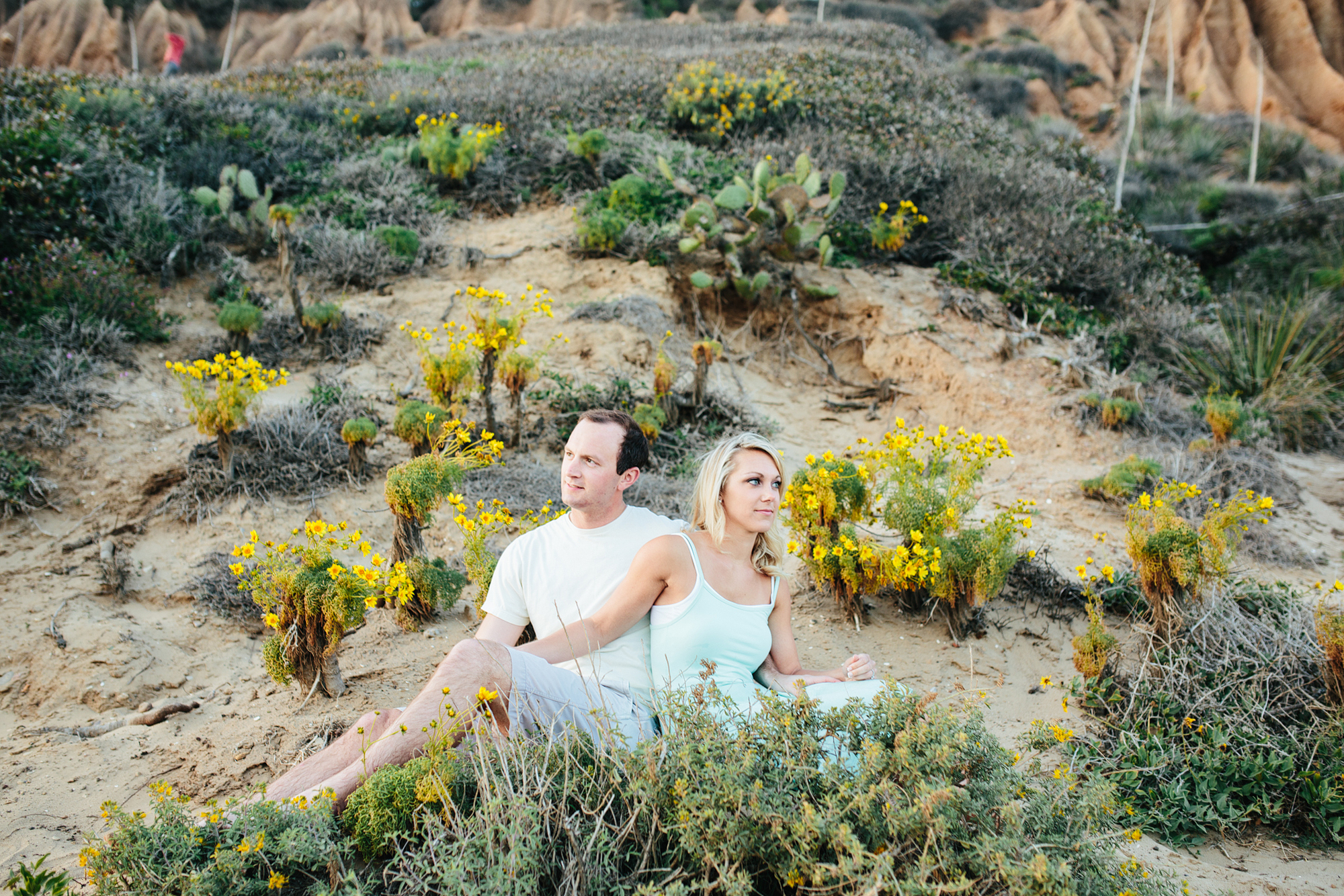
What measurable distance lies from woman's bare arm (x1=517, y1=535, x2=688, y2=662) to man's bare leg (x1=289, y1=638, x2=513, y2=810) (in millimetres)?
286

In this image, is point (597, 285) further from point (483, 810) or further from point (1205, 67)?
point (1205, 67)

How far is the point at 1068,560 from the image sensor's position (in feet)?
14.3

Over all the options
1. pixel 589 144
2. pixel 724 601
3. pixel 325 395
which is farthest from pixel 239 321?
pixel 724 601

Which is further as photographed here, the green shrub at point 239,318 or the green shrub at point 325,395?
the green shrub at point 239,318

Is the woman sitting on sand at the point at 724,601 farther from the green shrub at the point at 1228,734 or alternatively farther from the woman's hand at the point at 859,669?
the green shrub at the point at 1228,734

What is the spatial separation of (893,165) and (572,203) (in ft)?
10.4

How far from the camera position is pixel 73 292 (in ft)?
17.9

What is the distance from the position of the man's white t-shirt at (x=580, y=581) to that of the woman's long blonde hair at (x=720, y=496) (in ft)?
0.49

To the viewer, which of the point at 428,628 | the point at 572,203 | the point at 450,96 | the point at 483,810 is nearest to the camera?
the point at 483,810

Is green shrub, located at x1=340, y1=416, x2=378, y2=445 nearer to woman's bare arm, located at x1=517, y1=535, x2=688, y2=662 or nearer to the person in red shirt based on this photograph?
woman's bare arm, located at x1=517, y1=535, x2=688, y2=662

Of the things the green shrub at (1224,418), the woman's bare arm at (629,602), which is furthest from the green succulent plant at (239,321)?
the green shrub at (1224,418)

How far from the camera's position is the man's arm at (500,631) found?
2.72 m

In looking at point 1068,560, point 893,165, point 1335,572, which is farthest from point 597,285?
point 1335,572

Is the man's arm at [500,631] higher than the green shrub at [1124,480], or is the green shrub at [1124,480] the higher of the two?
the man's arm at [500,631]
